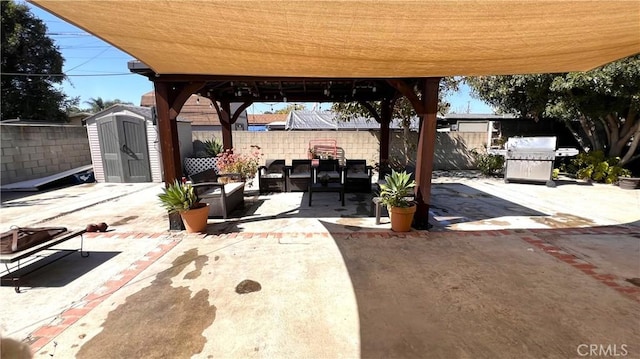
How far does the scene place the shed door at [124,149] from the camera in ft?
27.9

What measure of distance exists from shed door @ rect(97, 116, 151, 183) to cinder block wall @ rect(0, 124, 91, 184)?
1.55 metres

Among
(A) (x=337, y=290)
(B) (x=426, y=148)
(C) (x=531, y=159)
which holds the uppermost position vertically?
(B) (x=426, y=148)

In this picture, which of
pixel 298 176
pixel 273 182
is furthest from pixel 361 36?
pixel 273 182

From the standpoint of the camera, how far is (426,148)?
14.6ft

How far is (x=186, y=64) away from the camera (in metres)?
3.50

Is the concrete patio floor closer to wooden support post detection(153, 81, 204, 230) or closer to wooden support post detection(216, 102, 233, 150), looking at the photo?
wooden support post detection(153, 81, 204, 230)

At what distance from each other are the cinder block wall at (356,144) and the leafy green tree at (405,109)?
23cm

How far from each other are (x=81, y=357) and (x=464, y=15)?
3.61 meters

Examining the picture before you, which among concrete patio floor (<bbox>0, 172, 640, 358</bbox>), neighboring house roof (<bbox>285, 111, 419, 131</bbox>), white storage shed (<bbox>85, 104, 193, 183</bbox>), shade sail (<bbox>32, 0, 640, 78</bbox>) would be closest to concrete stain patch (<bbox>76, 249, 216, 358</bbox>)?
concrete patio floor (<bbox>0, 172, 640, 358</bbox>)

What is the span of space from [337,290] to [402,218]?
1.99 metres

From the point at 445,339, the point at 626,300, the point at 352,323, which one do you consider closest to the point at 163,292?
the point at 352,323

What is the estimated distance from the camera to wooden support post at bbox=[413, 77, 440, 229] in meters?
4.28

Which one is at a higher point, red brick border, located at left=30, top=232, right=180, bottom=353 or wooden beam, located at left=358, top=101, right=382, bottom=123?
wooden beam, located at left=358, top=101, right=382, bottom=123

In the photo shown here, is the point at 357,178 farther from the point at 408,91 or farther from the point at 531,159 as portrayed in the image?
the point at 531,159
